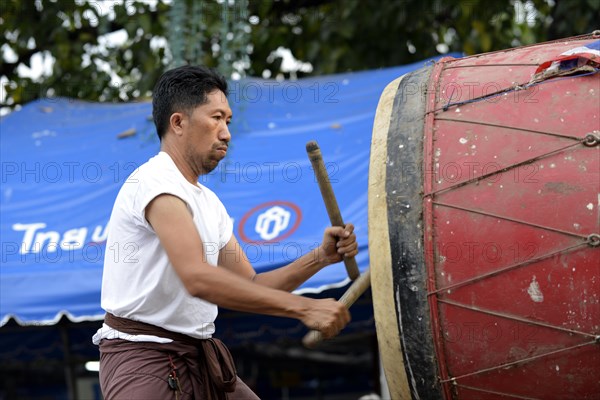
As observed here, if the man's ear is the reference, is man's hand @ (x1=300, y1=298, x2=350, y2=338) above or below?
below

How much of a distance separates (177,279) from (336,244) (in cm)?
A: 71

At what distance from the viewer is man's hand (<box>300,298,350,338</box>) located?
8.87 feet

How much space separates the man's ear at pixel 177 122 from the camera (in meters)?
2.96

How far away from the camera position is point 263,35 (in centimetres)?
740

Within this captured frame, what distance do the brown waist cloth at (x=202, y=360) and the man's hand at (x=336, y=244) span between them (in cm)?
55

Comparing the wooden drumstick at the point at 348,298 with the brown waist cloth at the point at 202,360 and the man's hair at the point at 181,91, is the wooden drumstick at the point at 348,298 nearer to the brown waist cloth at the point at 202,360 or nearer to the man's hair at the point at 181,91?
the brown waist cloth at the point at 202,360

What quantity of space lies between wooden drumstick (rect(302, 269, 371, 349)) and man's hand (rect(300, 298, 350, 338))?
36 millimetres

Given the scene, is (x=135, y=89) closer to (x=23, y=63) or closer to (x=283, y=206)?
(x=23, y=63)

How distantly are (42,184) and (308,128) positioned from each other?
165 cm

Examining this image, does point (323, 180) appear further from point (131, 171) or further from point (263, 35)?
point (263, 35)

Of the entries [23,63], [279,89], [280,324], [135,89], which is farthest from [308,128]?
[23,63]

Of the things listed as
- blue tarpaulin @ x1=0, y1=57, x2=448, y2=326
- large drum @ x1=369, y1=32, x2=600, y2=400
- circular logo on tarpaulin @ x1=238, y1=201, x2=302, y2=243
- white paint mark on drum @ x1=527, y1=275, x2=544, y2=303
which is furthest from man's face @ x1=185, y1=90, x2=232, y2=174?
circular logo on tarpaulin @ x1=238, y1=201, x2=302, y2=243

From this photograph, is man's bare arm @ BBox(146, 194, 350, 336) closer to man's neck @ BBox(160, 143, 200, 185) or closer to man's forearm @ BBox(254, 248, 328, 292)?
man's neck @ BBox(160, 143, 200, 185)

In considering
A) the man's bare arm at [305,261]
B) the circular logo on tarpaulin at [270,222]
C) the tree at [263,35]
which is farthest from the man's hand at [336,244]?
the tree at [263,35]
